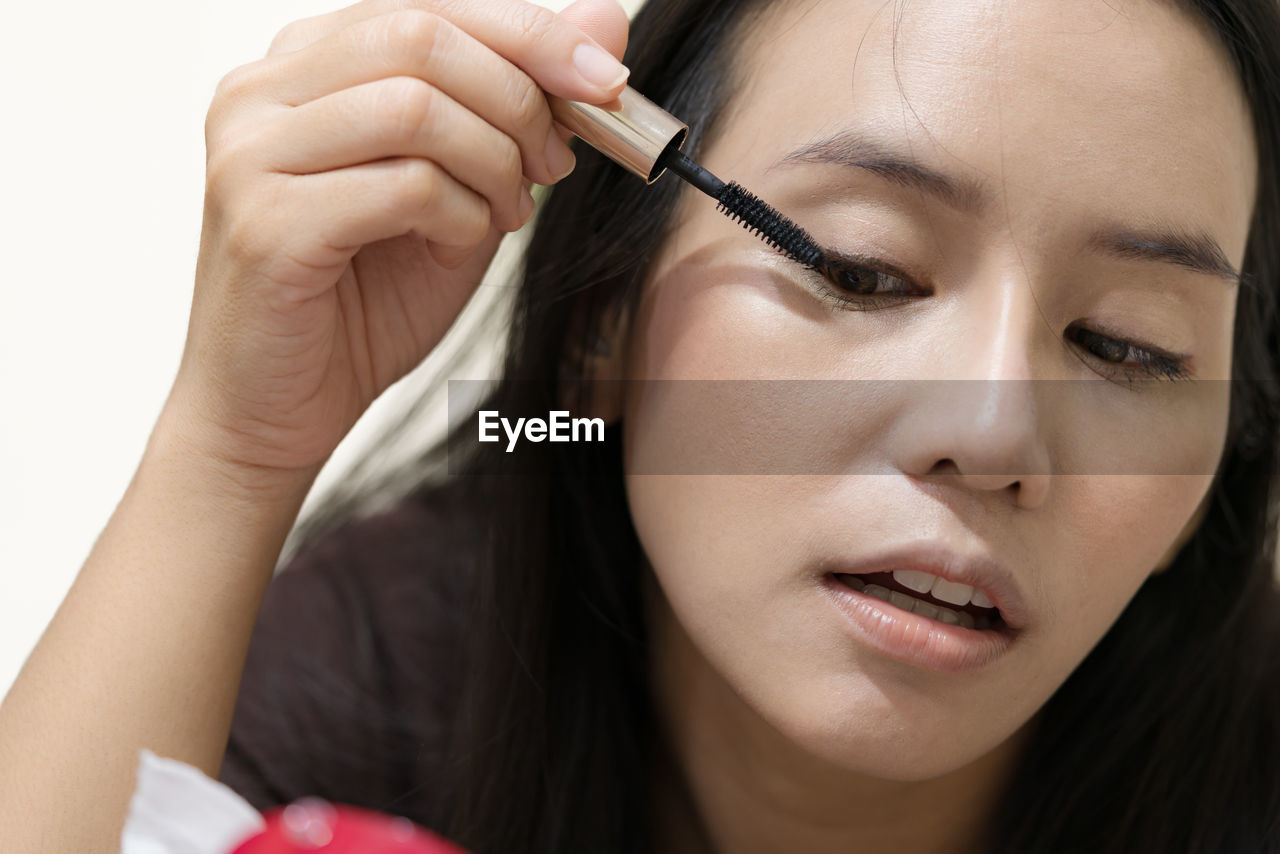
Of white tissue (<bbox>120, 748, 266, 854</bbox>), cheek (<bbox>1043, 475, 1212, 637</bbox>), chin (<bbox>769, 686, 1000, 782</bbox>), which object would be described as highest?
cheek (<bbox>1043, 475, 1212, 637</bbox>)

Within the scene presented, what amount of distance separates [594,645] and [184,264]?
70cm

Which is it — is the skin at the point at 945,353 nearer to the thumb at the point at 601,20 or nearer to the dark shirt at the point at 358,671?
the thumb at the point at 601,20

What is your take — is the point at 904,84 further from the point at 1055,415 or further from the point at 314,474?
the point at 314,474

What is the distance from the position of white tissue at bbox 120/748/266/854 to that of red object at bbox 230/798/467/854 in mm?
13

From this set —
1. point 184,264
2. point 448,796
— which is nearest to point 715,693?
point 448,796

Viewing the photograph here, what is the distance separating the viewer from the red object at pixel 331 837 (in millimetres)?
383

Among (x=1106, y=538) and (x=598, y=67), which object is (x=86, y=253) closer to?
(x=598, y=67)

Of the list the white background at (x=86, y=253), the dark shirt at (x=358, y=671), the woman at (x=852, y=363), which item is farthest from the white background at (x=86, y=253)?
the woman at (x=852, y=363)

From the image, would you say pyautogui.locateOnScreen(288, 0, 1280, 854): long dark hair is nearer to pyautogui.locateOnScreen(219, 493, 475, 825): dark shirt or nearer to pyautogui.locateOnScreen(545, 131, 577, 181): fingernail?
pyautogui.locateOnScreen(219, 493, 475, 825): dark shirt

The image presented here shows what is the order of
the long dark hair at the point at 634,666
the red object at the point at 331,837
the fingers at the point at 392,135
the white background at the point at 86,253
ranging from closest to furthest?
the red object at the point at 331,837
the fingers at the point at 392,135
the long dark hair at the point at 634,666
the white background at the point at 86,253

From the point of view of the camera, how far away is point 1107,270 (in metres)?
0.67

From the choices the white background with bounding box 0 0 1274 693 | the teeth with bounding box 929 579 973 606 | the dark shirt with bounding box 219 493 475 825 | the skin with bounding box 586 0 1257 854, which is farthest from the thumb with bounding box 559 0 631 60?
the white background with bounding box 0 0 1274 693

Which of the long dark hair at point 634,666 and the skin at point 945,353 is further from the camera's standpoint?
the long dark hair at point 634,666

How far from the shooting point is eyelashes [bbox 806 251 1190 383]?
2.21 feet
